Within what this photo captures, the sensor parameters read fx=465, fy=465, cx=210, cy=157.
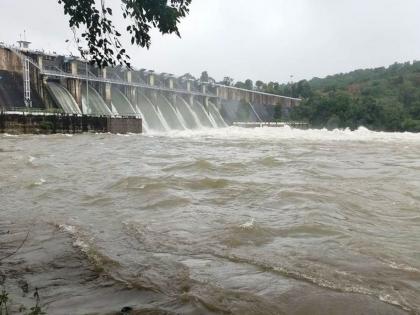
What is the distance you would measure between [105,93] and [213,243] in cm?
3659

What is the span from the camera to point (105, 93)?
40.4 metres

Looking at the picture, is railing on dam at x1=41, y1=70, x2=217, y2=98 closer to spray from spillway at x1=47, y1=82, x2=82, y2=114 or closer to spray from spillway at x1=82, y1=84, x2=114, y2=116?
spray from spillway at x1=47, y1=82, x2=82, y2=114

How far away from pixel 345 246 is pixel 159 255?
2144 millimetres

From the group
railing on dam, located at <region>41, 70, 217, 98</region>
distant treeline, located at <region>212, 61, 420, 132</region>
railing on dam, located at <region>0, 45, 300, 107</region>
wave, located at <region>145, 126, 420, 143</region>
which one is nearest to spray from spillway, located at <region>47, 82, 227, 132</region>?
railing on dam, located at <region>41, 70, 217, 98</region>

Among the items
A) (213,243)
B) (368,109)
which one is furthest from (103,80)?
(368,109)

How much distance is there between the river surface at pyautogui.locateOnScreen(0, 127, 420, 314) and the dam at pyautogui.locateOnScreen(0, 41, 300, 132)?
617 inches

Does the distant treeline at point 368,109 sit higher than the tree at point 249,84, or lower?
lower

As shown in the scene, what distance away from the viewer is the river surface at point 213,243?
3.77 meters

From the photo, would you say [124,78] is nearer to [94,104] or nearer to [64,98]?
[94,104]

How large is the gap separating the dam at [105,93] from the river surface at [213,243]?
15681 mm

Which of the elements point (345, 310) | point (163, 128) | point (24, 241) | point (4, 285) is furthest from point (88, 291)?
point (163, 128)

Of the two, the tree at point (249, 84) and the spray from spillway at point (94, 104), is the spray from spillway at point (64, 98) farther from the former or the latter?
the tree at point (249, 84)

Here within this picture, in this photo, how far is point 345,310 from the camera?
3.58 metres

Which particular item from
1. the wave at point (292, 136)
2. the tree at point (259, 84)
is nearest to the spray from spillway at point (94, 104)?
the wave at point (292, 136)
